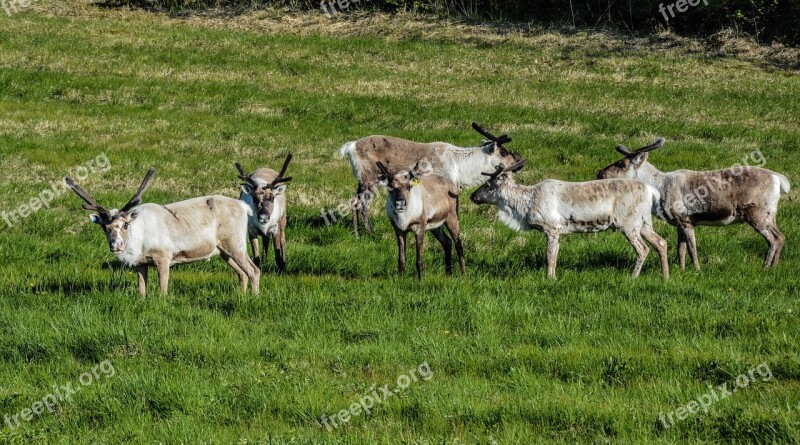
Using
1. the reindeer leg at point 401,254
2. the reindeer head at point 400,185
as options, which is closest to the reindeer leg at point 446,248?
the reindeer leg at point 401,254

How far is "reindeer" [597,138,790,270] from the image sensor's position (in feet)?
44.3

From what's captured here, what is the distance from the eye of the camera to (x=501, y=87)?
29.2 m

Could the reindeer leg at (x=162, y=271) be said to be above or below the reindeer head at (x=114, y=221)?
below

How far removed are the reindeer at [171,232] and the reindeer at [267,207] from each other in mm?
848

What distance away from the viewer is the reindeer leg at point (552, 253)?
1284 cm

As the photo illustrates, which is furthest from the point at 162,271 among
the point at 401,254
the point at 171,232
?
the point at 401,254

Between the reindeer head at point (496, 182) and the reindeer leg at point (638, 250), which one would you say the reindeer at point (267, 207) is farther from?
the reindeer leg at point (638, 250)

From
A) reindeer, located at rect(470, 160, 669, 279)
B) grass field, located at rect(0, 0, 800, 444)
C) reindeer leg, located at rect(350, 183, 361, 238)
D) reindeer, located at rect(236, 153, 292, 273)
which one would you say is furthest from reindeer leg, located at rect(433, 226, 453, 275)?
reindeer, located at rect(236, 153, 292, 273)

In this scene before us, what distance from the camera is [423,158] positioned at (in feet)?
57.0

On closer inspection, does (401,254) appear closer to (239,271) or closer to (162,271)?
(239,271)
